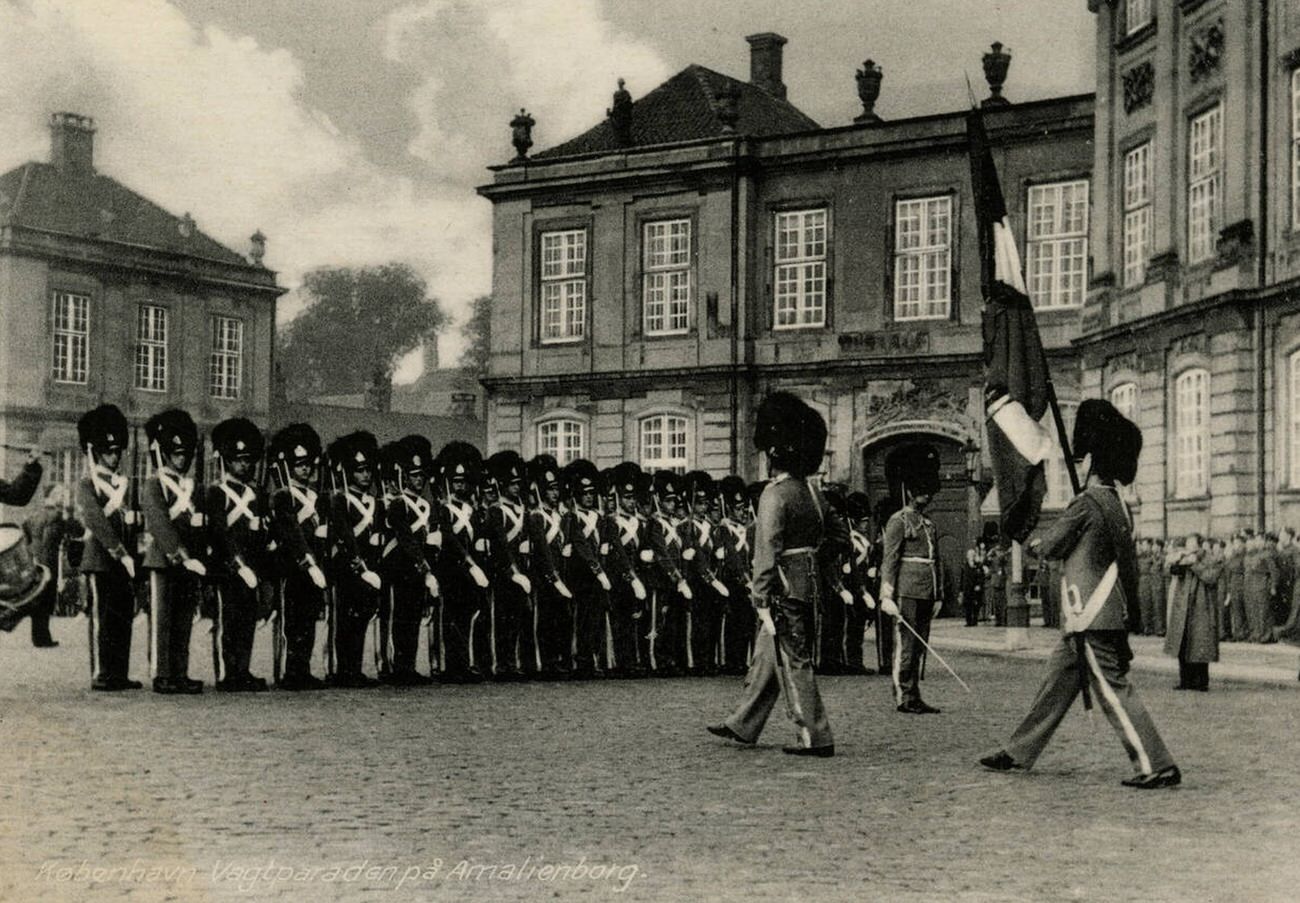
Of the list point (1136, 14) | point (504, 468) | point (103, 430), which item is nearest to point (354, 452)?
point (504, 468)

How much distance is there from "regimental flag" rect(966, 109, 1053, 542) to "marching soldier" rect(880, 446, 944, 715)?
7.48 feet

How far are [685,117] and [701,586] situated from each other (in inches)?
823

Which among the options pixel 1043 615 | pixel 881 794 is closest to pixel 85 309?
pixel 881 794

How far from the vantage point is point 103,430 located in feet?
45.1

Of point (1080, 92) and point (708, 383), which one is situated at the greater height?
point (1080, 92)

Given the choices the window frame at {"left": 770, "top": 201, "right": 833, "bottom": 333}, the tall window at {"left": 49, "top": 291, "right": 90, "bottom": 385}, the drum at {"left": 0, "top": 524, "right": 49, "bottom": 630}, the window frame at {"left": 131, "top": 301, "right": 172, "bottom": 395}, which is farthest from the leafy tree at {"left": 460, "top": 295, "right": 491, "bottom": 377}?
the drum at {"left": 0, "top": 524, "right": 49, "bottom": 630}

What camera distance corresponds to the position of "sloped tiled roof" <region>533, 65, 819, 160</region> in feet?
121

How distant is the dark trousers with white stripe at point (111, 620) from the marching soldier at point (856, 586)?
7.18 meters

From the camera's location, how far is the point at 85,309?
16391mm

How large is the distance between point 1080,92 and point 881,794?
80.8 ft

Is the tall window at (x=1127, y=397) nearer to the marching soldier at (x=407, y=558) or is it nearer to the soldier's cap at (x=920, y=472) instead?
the soldier's cap at (x=920, y=472)

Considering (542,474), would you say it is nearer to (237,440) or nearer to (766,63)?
(237,440)

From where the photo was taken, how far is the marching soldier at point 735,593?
18.0 meters

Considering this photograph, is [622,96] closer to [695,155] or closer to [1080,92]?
[695,155]
